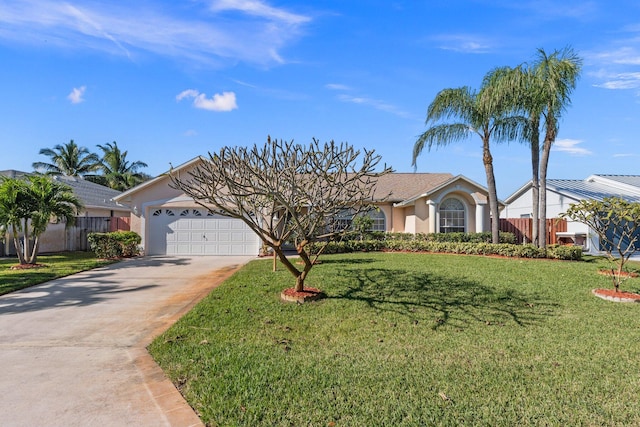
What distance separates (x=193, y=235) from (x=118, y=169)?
2885 centimetres

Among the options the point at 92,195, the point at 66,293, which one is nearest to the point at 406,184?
the point at 66,293

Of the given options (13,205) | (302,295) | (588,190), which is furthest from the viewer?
(588,190)

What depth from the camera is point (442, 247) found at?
1797 centimetres

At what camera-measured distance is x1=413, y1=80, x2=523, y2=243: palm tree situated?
675 inches

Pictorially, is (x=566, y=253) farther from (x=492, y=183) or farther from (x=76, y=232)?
(x=76, y=232)

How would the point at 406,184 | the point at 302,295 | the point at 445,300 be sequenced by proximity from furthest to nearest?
the point at 406,184 → the point at 445,300 → the point at 302,295

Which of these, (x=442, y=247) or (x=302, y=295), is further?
(x=442, y=247)

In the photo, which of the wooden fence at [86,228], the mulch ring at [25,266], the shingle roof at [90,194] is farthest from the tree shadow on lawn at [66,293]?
the shingle roof at [90,194]

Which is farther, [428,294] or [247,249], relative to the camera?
[247,249]

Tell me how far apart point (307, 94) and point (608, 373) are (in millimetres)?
11745

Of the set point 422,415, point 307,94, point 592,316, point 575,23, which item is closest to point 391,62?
point 307,94

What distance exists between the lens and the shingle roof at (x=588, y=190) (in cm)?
2098

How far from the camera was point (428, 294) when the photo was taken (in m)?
8.71

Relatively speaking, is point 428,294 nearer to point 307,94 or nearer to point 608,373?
point 608,373
